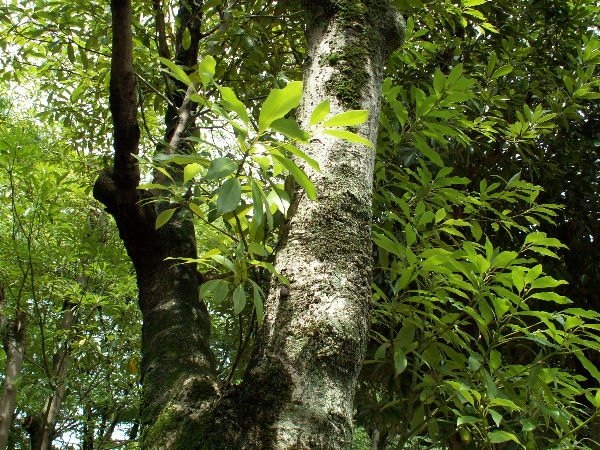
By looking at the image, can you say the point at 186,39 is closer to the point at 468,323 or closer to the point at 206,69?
the point at 206,69

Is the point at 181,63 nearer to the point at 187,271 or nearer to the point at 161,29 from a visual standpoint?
the point at 161,29

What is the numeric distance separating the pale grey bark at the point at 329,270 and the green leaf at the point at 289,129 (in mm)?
246

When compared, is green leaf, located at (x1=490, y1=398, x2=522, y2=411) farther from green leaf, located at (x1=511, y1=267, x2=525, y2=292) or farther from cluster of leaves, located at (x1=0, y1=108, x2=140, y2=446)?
cluster of leaves, located at (x1=0, y1=108, x2=140, y2=446)

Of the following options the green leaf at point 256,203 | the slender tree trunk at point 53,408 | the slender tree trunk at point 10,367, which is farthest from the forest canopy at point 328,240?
the slender tree trunk at point 10,367

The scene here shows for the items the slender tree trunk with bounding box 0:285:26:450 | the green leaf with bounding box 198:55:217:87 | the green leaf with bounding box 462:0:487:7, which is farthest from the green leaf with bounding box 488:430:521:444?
the slender tree trunk with bounding box 0:285:26:450

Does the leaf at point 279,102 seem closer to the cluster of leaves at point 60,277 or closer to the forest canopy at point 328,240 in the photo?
the forest canopy at point 328,240

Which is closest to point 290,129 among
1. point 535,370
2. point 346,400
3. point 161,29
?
point 346,400

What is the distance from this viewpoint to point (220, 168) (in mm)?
880

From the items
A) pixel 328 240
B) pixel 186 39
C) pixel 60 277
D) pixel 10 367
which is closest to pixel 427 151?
pixel 328 240

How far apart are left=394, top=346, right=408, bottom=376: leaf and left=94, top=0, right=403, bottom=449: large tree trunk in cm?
56

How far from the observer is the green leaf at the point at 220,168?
0.86m

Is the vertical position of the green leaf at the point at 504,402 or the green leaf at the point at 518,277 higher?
the green leaf at the point at 518,277

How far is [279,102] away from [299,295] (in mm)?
386

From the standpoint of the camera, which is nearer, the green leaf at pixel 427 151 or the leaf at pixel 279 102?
the leaf at pixel 279 102
